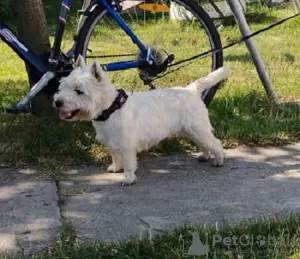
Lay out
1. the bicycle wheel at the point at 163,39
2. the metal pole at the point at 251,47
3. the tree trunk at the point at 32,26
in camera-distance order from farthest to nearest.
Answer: the metal pole at the point at 251,47 < the bicycle wheel at the point at 163,39 < the tree trunk at the point at 32,26

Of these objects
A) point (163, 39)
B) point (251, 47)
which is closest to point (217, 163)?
point (251, 47)

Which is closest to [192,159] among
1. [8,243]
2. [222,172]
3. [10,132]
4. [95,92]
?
[222,172]

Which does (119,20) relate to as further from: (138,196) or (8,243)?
(8,243)

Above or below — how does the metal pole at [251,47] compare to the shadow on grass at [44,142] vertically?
above

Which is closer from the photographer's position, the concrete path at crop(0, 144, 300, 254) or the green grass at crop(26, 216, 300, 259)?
the green grass at crop(26, 216, 300, 259)

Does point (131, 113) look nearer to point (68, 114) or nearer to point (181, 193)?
point (68, 114)

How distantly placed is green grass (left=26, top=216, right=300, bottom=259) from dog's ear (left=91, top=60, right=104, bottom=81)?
41.6 inches

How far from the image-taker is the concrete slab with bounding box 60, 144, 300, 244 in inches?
144

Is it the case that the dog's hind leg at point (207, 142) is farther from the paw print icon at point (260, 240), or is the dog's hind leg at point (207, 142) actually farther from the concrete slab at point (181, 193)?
the paw print icon at point (260, 240)

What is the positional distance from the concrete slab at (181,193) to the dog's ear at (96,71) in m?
0.70

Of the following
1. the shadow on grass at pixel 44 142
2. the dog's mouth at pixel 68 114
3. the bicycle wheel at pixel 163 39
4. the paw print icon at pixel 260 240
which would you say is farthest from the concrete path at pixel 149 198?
the bicycle wheel at pixel 163 39

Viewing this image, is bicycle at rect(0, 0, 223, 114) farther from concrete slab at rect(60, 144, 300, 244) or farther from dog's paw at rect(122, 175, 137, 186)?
dog's paw at rect(122, 175, 137, 186)

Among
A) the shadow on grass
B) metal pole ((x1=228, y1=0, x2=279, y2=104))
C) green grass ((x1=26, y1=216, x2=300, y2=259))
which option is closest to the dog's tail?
the shadow on grass

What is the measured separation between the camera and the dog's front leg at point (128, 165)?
425 centimetres
